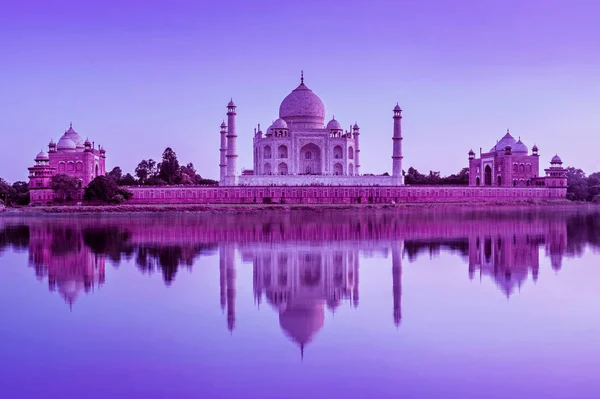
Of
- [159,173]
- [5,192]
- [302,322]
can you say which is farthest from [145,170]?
[302,322]

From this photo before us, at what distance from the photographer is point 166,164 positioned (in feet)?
166

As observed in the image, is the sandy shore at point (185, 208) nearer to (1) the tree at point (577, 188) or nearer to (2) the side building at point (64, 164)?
(2) the side building at point (64, 164)

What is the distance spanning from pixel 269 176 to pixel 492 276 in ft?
112

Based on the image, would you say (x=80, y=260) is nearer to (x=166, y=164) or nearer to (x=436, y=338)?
(x=436, y=338)

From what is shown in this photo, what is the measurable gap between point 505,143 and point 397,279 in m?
48.0

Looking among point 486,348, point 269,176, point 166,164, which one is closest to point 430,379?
point 486,348

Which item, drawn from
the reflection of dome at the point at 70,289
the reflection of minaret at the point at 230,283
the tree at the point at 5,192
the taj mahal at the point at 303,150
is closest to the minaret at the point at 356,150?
the taj mahal at the point at 303,150

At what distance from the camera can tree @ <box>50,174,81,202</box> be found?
3953 cm

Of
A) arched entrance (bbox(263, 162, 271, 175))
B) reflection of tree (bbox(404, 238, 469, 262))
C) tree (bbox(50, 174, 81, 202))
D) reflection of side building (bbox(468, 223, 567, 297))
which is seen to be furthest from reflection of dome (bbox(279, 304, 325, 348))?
arched entrance (bbox(263, 162, 271, 175))

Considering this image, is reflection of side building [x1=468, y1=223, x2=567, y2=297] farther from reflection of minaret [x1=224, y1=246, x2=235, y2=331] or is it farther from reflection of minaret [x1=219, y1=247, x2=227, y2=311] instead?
reflection of minaret [x1=219, y1=247, x2=227, y2=311]

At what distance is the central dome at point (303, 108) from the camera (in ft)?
165

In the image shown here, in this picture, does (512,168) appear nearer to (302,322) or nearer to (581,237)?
(581,237)

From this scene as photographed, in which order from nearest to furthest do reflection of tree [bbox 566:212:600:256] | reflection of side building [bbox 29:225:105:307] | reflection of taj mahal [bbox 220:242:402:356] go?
A: reflection of taj mahal [bbox 220:242:402:356] → reflection of side building [bbox 29:225:105:307] → reflection of tree [bbox 566:212:600:256]

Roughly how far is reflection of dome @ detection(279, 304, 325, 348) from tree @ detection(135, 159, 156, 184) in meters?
45.0
